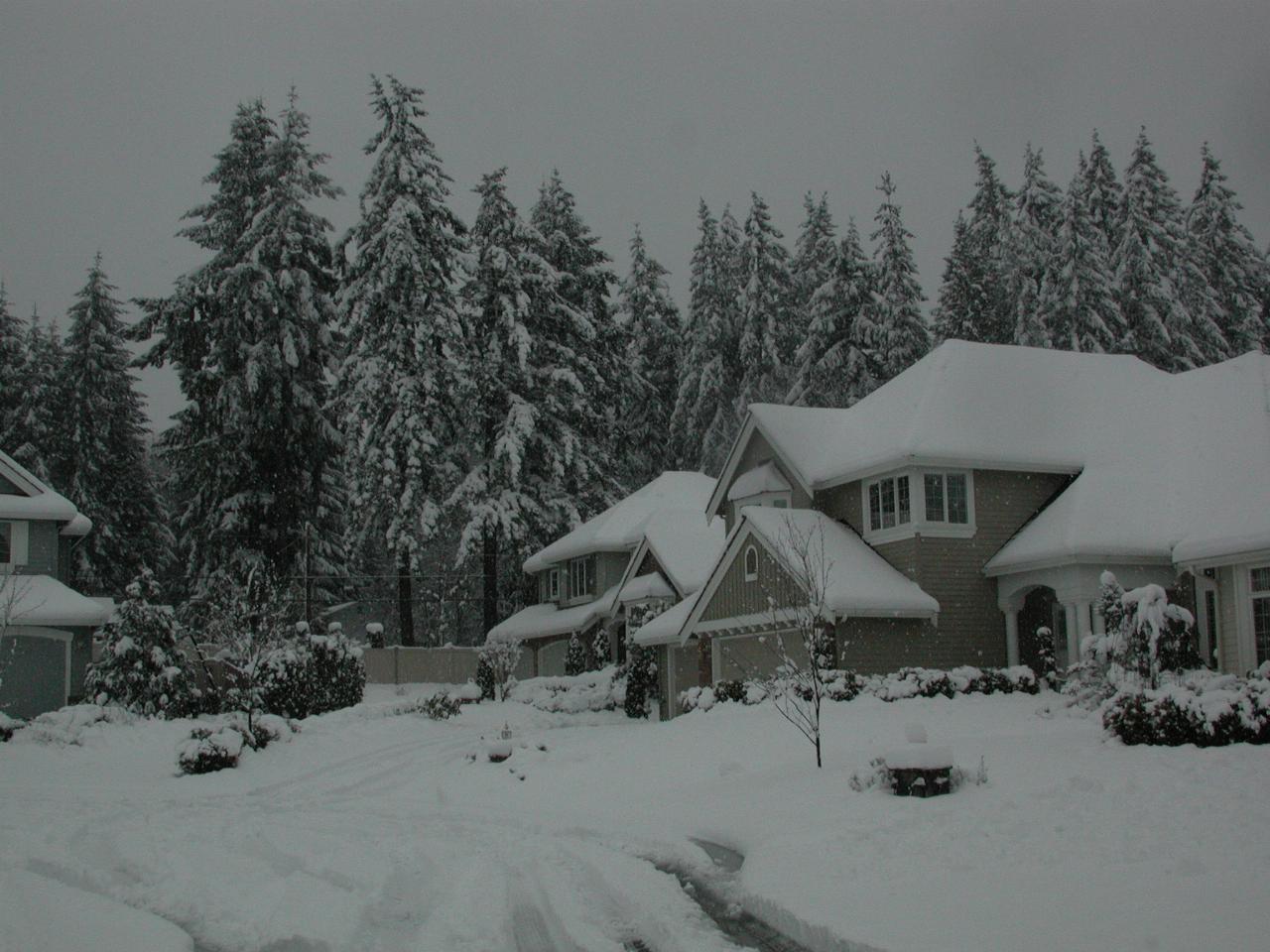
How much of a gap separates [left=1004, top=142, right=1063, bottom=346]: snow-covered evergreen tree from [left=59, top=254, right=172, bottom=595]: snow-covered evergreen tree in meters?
33.9

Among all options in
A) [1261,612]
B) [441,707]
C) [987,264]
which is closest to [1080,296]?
[987,264]

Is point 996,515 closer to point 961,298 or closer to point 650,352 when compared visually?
point 961,298

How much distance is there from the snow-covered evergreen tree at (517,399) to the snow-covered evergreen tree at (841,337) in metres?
9.21

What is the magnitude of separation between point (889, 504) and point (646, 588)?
1009cm

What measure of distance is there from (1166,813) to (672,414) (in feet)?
148

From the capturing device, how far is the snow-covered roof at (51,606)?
101 ft

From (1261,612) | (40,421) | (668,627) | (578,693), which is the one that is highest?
(40,421)

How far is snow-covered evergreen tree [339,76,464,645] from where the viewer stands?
4109 centimetres

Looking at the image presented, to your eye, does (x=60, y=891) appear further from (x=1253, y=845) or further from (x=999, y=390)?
(x=999, y=390)

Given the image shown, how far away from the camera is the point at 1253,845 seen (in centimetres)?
923

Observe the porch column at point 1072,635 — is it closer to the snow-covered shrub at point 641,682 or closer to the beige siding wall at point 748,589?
the beige siding wall at point 748,589

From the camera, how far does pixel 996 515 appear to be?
1079 inches

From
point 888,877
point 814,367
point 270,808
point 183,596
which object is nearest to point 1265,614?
point 888,877

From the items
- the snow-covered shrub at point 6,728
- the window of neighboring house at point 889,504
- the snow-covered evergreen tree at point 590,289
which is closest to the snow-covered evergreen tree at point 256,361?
the snow-covered evergreen tree at point 590,289
